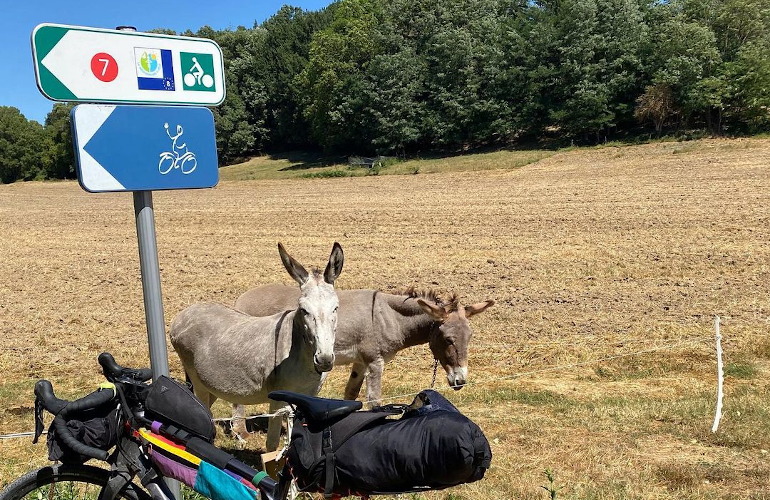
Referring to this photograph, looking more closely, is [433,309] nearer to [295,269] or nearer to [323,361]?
[295,269]

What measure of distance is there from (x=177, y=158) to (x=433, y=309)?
3.81 meters

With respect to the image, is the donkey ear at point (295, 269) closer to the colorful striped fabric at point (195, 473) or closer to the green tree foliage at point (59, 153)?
the colorful striped fabric at point (195, 473)

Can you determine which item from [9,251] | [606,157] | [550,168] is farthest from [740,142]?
[9,251]

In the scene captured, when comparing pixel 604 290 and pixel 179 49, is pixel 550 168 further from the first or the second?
pixel 179 49

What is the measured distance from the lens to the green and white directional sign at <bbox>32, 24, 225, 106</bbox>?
290 centimetres

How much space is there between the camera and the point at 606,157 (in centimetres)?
3775

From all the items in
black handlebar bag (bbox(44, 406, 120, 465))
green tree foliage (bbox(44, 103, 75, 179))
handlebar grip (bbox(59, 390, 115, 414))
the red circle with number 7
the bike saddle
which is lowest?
black handlebar bag (bbox(44, 406, 120, 465))

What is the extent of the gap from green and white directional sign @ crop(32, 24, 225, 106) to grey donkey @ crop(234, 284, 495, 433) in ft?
12.4

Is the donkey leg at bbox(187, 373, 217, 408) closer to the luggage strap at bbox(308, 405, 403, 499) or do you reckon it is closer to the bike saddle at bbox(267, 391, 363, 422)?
the bike saddle at bbox(267, 391, 363, 422)

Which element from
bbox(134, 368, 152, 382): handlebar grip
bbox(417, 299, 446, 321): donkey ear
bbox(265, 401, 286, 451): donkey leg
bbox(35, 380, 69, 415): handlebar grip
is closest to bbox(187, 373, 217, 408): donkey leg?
bbox(265, 401, 286, 451): donkey leg

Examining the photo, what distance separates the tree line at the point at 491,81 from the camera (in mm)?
43812

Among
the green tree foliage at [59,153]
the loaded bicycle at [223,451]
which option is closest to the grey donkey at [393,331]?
the loaded bicycle at [223,451]

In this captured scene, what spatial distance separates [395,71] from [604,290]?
4947 centimetres

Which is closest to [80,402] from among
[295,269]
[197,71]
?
[197,71]
